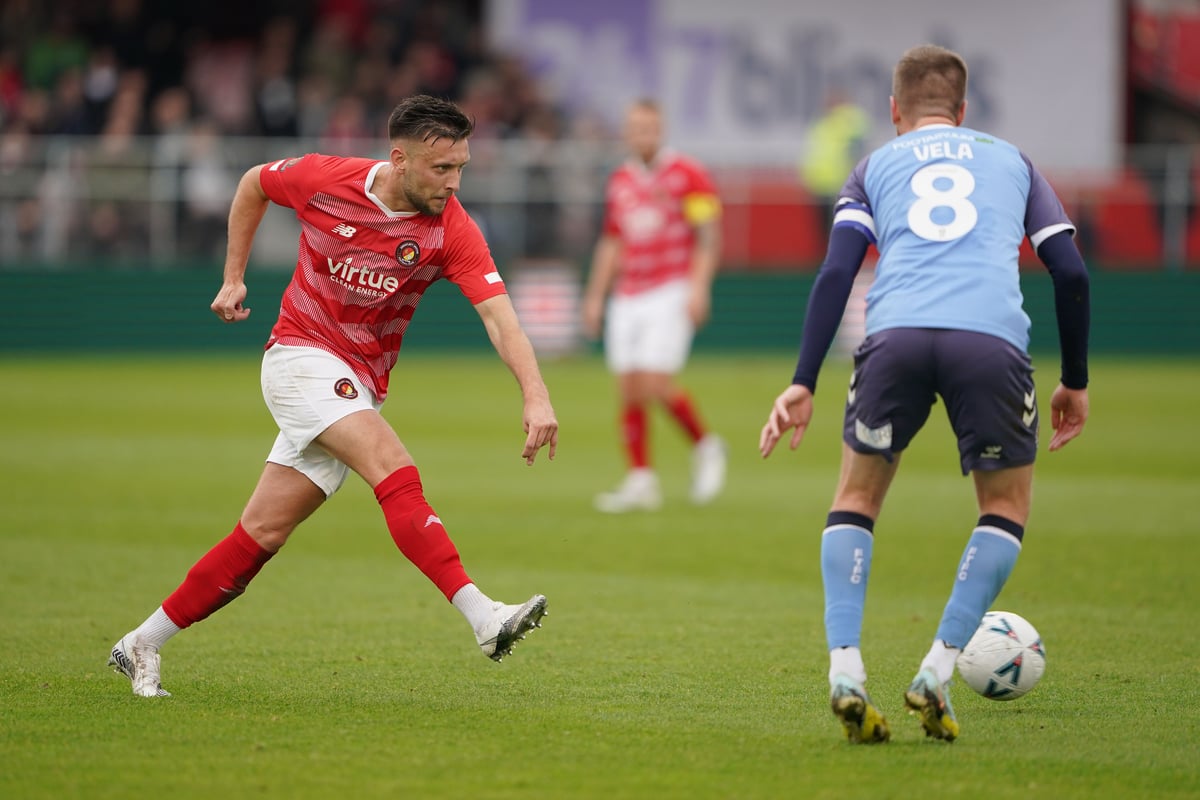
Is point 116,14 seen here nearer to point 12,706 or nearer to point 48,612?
point 48,612

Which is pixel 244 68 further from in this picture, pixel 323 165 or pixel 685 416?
pixel 323 165

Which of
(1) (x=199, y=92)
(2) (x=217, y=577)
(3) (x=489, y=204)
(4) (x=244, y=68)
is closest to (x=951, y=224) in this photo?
(2) (x=217, y=577)

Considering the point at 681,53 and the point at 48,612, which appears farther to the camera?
the point at 681,53

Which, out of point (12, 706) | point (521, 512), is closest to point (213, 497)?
point (521, 512)

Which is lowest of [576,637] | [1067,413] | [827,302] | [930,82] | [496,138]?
[496,138]

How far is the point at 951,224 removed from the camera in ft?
17.1

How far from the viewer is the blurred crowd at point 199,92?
24.1 m

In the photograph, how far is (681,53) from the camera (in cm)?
3052

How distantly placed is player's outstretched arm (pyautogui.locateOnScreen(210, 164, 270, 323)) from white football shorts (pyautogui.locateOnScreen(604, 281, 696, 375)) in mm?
5881

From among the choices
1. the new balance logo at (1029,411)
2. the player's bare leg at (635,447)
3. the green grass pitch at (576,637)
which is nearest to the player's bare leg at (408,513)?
the green grass pitch at (576,637)

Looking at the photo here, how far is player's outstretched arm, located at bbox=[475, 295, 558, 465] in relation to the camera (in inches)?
220

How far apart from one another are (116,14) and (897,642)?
23.8 metres

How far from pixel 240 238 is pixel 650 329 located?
237 inches

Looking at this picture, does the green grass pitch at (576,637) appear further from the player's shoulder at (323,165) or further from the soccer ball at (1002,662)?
the player's shoulder at (323,165)
